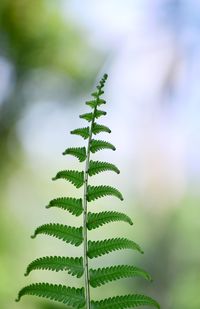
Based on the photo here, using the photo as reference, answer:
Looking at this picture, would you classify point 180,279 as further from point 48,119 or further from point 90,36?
point 90,36

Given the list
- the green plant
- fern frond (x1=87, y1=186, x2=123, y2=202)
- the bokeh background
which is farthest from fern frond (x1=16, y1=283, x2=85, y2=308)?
the bokeh background

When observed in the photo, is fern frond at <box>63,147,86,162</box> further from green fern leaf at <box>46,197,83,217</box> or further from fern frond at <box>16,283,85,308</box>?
fern frond at <box>16,283,85,308</box>

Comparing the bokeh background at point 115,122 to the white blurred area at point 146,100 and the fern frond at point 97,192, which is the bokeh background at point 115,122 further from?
the fern frond at point 97,192

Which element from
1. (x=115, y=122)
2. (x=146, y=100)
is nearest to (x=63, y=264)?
(x=115, y=122)

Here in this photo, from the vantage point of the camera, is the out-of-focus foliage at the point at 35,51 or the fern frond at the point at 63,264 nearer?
the fern frond at the point at 63,264

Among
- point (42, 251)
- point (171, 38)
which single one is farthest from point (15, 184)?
point (171, 38)

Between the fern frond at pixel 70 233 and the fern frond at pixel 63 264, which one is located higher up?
the fern frond at pixel 70 233

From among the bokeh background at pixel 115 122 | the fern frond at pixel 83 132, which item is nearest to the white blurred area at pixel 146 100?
the bokeh background at pixel 115 122
